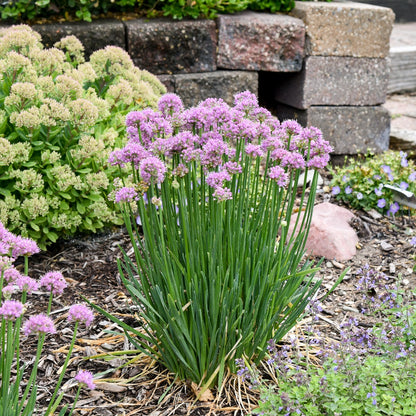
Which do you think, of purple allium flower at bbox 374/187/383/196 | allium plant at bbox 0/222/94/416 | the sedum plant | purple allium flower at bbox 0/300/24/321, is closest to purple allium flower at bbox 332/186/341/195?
purple allium flower at bbox 374/187/383/196

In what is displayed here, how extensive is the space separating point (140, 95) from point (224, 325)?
1970 millimetres

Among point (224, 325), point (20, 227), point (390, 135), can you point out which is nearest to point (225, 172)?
point (224, 325)

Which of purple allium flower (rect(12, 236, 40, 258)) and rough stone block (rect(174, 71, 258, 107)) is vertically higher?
purple allium flower (rect(12, 236, 40, 258))

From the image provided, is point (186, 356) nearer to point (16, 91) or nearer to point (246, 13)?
point (16, 91)

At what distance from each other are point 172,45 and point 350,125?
5.62 ft

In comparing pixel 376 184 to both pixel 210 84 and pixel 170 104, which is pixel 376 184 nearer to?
pixel 210 84

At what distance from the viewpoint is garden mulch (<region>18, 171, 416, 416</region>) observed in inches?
82.5

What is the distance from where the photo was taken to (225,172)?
177 centimetres

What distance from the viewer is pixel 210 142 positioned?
1.75m

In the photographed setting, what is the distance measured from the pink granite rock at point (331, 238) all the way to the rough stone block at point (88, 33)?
2072 mm

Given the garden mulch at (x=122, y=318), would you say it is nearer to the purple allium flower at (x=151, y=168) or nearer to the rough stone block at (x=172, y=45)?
the purple allium flower at (x=151, y=168)

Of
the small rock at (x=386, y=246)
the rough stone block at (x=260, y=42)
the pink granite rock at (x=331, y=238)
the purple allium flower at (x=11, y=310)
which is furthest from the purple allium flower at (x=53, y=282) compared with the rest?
the rough stone block at (x=260, y=42)

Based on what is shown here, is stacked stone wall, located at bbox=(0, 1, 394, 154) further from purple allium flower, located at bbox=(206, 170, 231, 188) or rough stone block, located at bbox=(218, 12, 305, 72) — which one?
purple allium flower, located at bbox=(206, 170, 231, 188)

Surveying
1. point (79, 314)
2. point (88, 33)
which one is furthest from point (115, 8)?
point (79, 314)
